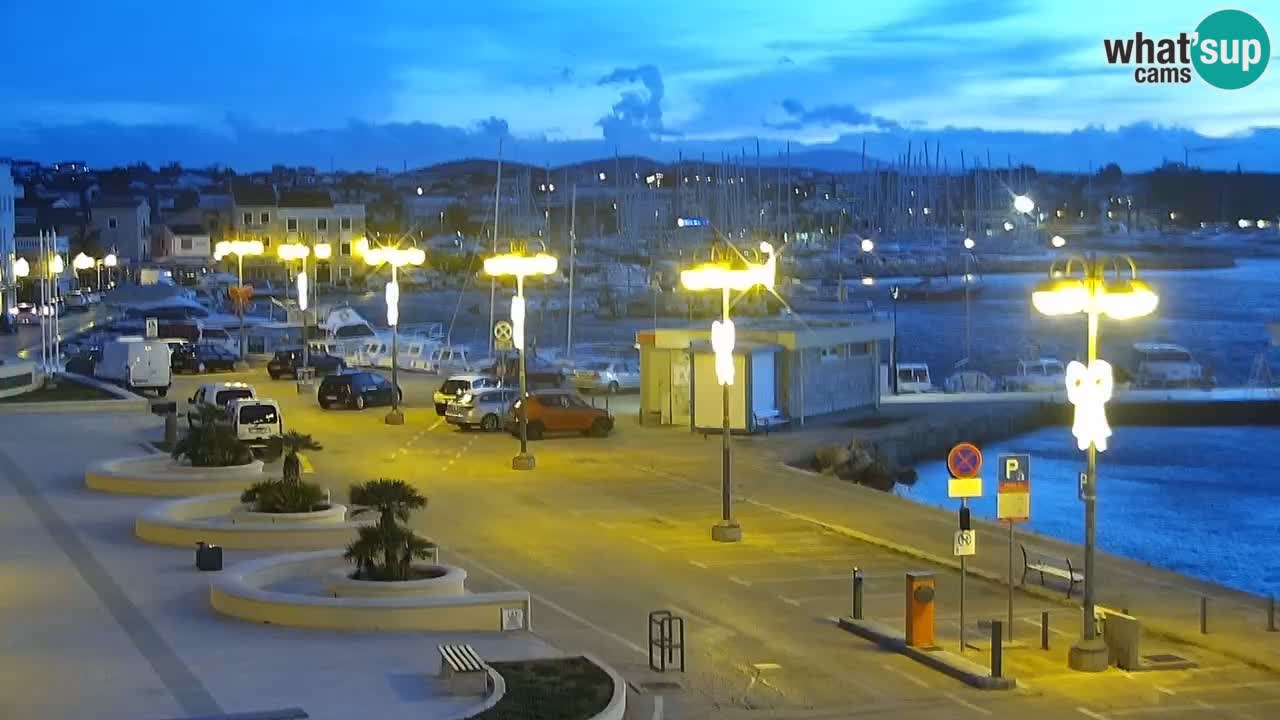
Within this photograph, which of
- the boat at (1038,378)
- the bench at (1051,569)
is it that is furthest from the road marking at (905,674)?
the boat at (1038,378)

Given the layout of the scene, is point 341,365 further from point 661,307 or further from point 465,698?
point 661,307

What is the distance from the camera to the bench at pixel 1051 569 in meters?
25.4

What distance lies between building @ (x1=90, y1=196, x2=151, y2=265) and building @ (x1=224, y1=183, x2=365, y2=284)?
1453 cm

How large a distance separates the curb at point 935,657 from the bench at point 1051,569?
3.96 meters

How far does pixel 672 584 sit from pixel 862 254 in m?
163

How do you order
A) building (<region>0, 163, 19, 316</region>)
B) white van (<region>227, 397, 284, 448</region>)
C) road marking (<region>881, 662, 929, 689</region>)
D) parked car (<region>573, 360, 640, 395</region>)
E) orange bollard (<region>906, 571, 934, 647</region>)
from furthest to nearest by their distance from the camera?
1. building (<region>0, 163, 19, 316</region>)
2. parked car (<region>573, 360, 640, 395</region>)
3. white van (<region>227, 397, 284, 448</region>)
4. orange bollard (<region>906, 571, 934, 647</region>)
5. road marking (<region>881, 662, 929, 689</region>)

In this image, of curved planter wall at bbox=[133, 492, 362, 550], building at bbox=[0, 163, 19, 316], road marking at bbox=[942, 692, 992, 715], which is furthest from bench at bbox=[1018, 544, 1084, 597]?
building at bbox=[0, 163, 19, 316]

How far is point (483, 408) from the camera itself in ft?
148

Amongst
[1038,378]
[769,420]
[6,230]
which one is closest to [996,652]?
[769,420]

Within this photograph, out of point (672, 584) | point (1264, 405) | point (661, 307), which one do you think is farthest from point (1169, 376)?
point (672, 584)

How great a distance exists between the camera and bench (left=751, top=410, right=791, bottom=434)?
4606 cm

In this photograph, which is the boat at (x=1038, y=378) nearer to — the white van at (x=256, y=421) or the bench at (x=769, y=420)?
the bench at (x=769, y=420)

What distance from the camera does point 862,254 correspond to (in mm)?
186375

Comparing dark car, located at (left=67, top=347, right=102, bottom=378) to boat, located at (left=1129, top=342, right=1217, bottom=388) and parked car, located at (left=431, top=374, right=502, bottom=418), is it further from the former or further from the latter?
boat, located at (left=1129, top=342, right=1217, bottom=388)
